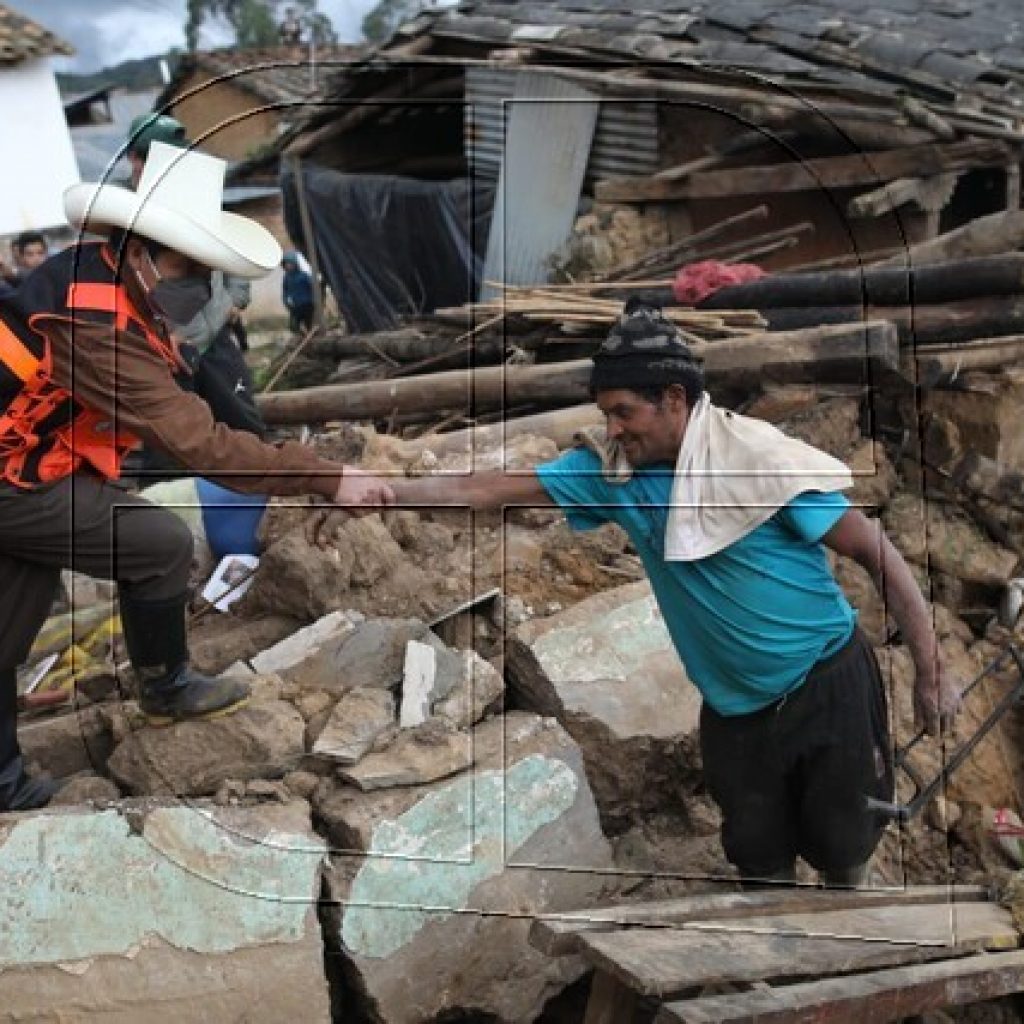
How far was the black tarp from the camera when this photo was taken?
31.3 feet

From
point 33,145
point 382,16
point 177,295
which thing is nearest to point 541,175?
point 177,295

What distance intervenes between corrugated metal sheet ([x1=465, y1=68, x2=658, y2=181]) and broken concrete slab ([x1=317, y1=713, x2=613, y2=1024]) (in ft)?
20.9

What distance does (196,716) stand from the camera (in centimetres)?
335

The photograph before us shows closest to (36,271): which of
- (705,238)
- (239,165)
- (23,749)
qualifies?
(23,749)

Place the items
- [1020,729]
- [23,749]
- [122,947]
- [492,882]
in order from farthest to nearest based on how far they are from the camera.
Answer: [1020,729] < [23,749] < [492,882] < [122,947]

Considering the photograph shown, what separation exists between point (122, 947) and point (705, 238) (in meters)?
5.84

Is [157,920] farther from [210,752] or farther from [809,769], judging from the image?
[809,769]

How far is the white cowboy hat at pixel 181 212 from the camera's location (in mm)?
2850

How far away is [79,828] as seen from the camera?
2877 millimetres

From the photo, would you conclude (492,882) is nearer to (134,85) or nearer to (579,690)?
(579,690)

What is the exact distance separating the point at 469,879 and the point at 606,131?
691cm

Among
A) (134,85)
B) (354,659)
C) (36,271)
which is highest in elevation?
(36,271)

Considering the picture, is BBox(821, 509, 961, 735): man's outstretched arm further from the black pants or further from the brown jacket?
the brown jacket

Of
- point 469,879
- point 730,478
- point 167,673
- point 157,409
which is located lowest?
point 469,879
